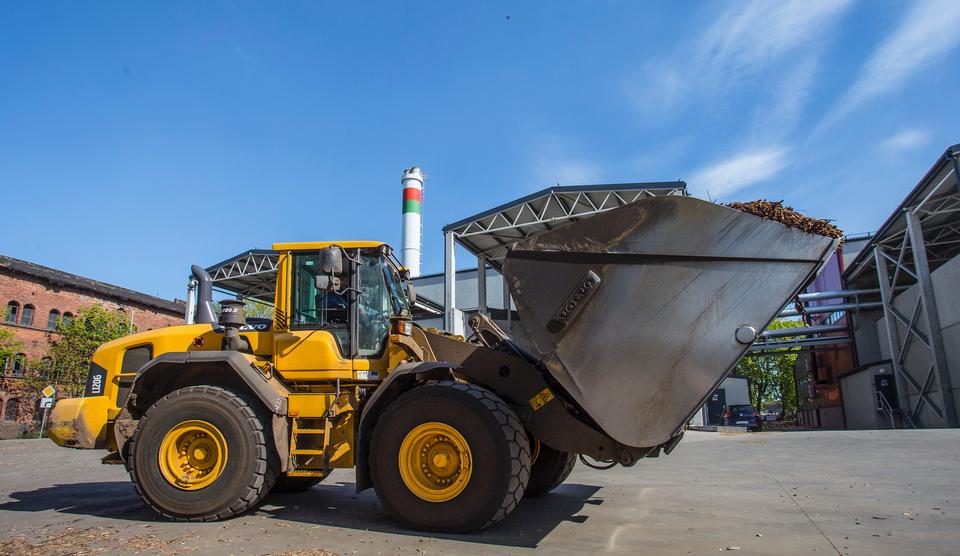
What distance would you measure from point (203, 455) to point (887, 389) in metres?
27.9

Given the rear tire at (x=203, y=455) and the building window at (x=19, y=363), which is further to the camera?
the building window at (x=19, y=363)

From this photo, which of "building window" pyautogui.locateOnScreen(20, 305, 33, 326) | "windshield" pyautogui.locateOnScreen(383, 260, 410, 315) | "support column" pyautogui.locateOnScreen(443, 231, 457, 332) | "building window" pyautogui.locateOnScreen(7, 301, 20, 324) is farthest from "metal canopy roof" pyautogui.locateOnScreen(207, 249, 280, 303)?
"windshield" pyautogui.locateOnScreen(383, 260, 410, 315)

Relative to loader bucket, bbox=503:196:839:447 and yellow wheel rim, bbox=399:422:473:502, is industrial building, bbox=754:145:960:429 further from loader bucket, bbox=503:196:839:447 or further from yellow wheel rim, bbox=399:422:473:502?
yellow wheel rim, bbox=399:422:473:502

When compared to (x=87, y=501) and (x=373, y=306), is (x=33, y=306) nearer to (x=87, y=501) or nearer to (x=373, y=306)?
(x=87, y=501)

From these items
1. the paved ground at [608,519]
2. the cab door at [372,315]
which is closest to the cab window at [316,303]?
the cab door at [372,315]

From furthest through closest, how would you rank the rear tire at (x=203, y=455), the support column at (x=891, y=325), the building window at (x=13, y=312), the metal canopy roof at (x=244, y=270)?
the building window at (x=13, y=312) → the metal canopy roof at (x=244, y=270) → the support column at (x=891, y=325) → the rear tire at (x=203, y=455)

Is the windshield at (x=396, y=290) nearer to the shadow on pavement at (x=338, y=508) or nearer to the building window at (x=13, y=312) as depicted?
the shadow on pavement at (x=338, y=508)

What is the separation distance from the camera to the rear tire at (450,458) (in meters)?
4.59

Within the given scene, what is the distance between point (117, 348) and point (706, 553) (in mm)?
6156

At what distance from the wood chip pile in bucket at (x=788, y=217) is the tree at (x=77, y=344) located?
37.1 m

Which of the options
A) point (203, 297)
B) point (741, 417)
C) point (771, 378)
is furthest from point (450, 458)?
point (771, 378)

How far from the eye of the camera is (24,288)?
36438mm

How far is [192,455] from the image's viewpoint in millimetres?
5598

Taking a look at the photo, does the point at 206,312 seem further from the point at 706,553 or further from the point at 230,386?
the point at 706,553
